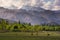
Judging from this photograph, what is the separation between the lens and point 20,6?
730 cm

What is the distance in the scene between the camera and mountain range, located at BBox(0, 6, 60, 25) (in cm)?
724

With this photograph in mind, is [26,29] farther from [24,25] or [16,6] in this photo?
[16,6]

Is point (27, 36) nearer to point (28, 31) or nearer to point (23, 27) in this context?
point (28, 31)

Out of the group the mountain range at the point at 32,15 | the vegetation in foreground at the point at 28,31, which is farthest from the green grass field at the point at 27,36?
the mountain range at the point at 32,15

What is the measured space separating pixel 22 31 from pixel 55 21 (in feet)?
3.39

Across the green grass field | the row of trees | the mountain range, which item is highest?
the mountain range

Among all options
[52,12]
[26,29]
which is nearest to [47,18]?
[52,12]

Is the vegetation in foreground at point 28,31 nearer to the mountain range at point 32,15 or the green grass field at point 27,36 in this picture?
the green grass field at point 27,36

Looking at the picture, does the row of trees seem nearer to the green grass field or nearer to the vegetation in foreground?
the vegetation in foreground

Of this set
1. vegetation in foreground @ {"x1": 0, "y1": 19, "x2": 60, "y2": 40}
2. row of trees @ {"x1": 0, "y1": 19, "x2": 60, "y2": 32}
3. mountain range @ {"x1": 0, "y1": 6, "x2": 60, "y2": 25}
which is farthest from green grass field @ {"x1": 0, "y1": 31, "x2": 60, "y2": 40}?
mountain range @ {"x1": 0, "y1": 6, "x2": 60, "y2": 25}

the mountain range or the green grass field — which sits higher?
the mountain range

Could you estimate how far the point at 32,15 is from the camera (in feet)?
23.9

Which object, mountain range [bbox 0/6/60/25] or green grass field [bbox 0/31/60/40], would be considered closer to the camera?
green grass field [bbox 0/31/60/40]

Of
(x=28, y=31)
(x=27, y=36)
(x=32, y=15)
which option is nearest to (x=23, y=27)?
(x=28, y=31)
